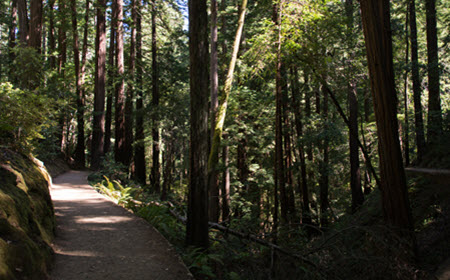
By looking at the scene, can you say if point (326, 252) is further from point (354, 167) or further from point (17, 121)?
point (354, 167)

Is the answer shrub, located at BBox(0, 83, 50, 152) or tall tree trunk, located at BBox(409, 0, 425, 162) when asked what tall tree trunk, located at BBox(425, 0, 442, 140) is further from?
shrub, located at BBox(0, 83, 50, 152)

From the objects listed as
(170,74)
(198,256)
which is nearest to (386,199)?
(198,256)

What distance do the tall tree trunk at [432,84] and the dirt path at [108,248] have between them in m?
8.45

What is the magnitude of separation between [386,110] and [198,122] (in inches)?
117

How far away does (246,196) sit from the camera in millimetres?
18203

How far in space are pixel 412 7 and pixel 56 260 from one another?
44.1 ft

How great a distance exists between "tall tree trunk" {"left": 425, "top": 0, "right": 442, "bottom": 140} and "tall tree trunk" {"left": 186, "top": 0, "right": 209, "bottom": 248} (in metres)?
7.33

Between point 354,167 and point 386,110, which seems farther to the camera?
point 354,167

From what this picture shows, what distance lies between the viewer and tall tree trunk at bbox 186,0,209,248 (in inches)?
213

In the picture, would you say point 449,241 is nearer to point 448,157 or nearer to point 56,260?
point 448,157

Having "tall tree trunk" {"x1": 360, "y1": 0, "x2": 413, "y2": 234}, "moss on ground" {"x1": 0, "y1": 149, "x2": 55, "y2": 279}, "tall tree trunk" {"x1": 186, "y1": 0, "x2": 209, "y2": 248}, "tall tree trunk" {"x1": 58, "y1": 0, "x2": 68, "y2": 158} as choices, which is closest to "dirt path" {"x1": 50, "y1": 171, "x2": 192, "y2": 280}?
"moss on ground" {"x1": 0, "y1": 149, "x2": 55, "y2": 279}

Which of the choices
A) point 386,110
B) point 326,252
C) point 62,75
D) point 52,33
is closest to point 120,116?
point 62,75

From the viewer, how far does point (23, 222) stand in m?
4.05

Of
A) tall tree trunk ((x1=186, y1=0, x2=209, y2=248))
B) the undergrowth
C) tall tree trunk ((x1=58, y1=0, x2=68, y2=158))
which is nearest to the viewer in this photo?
the undergrowth
